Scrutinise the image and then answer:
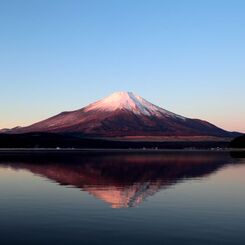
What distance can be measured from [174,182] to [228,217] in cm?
2332

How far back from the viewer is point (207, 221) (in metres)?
26.8

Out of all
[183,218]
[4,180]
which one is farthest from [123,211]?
[4,180]

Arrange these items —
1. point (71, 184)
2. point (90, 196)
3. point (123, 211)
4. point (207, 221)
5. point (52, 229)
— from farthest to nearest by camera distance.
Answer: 1. point (71, 184)
2. point (90, 196)
3. point (123, 211)
4. point (207, 221)
5. point (52, 229)

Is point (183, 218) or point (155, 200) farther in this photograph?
point (155, 200)

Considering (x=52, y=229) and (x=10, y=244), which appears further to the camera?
(x=52, y=229)

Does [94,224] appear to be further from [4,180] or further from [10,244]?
[4,180]

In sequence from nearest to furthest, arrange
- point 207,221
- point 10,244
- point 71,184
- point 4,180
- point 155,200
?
point 10,244 → point 207,221 → point 155,200 → point 71,184 → point 4,180

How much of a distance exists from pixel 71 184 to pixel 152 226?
83.5ft

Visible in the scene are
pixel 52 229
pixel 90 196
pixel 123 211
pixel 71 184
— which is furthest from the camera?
pixel 71 184

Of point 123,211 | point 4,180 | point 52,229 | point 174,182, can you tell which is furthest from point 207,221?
point 4,180

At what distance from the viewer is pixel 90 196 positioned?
1516 inches

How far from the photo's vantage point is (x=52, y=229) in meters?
24.3

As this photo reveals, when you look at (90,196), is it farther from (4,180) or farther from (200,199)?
(4,180)

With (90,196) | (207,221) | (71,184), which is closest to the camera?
(207,221)
